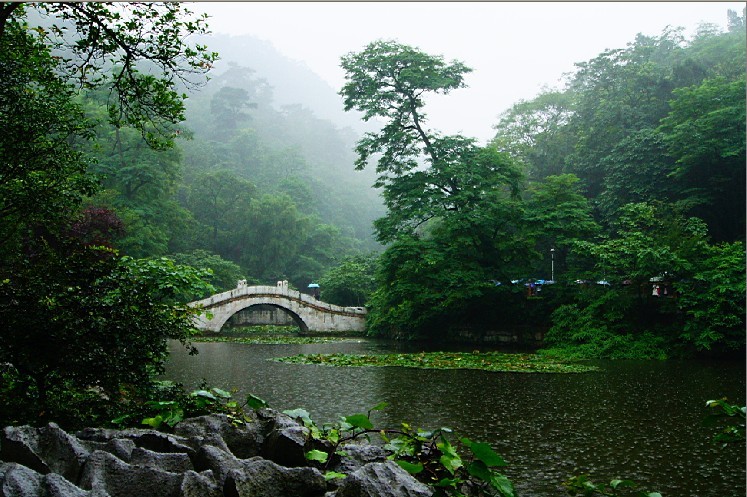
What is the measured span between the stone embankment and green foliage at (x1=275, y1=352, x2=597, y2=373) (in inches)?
306

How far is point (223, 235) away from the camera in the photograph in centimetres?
3559

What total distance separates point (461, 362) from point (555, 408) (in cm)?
480

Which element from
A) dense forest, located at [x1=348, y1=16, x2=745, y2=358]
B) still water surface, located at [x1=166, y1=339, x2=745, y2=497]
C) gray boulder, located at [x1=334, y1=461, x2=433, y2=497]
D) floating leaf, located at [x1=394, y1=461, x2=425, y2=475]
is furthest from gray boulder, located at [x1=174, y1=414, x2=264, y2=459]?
dense forest, located at [x1=348, y1=16, x2=745, y2=358]

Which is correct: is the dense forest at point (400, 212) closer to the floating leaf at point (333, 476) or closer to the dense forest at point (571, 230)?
the dense forest at point (571, 230)

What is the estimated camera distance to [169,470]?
3174 millimetres

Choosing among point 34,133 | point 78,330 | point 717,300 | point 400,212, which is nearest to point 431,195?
point 400,212

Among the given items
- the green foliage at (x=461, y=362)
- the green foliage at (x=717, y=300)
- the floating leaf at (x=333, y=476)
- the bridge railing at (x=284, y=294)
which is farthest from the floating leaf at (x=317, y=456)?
the bridge railing at (x=284, y=294)

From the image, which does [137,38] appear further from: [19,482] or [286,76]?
[286,76]

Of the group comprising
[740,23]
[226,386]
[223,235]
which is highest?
[740,23]

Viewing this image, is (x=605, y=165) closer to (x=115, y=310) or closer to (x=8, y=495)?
(x=115, y=310)

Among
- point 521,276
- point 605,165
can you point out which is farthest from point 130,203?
point 605,165

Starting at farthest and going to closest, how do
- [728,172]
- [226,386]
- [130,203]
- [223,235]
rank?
[223,235] < [130,203] < [728,172] < [226,386]

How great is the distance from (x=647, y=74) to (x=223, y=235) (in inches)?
951

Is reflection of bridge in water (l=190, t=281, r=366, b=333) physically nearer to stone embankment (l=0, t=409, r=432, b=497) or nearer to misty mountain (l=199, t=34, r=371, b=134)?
stone embankment (l=0, t=409, r=432, b=497)
